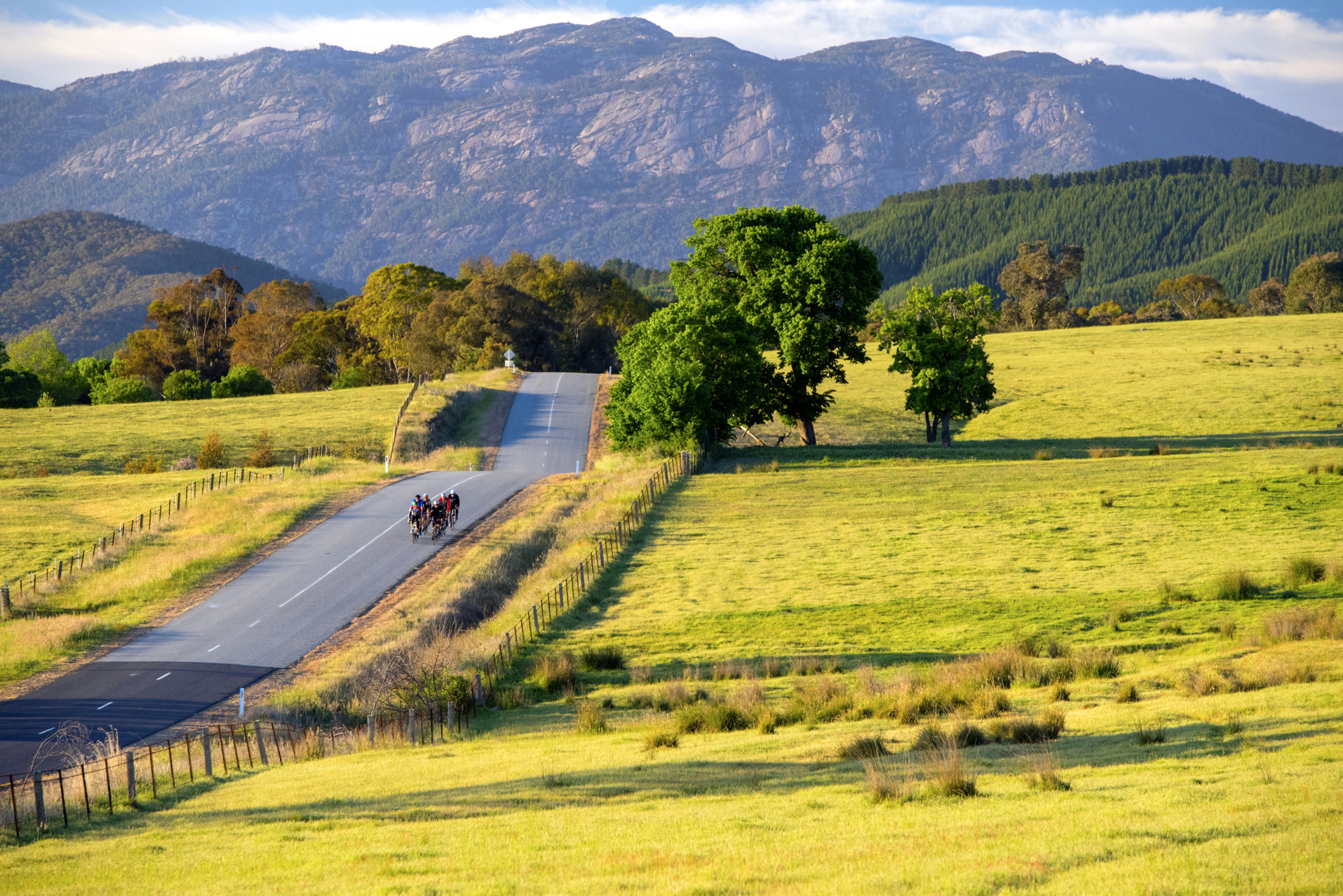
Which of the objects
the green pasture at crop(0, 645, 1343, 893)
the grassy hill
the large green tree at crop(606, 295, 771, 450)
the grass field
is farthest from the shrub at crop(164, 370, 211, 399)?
the green pasture at crop(0, 645, 1343, 893)

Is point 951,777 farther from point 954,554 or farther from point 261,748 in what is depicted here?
point 954,554

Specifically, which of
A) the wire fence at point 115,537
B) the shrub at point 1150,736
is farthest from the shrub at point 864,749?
the wire fence at point 115,537

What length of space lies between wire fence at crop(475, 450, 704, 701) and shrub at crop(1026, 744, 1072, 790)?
535 inches

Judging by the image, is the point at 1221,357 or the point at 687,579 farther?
the point at 1221,357

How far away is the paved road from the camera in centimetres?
2597

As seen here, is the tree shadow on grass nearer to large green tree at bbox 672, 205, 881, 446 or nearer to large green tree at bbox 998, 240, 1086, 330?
large green tree at bbox 672, 205, 881, 446

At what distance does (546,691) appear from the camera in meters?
24.0

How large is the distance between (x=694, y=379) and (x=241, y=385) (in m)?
64.8

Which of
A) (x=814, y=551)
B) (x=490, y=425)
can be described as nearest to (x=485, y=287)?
(x=490, y=425)

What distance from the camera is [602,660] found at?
2516 centimetres

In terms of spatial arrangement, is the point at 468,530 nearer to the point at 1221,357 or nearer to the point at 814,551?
the point at 814,551

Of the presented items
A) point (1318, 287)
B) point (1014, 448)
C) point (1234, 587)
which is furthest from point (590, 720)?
point (1318, 287)

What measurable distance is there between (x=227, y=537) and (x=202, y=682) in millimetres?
16475

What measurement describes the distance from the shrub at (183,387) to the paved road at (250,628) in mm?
Result: 56770
